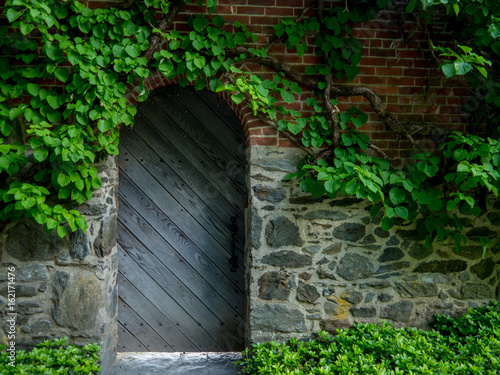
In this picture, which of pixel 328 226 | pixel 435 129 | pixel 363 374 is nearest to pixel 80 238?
pixel 328 226

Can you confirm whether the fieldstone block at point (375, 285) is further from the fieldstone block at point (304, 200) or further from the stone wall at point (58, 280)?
the stone wall at point (58, 280)

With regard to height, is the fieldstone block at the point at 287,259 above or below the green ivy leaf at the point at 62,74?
below

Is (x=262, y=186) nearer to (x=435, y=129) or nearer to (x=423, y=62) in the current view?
(x=435, y=129)

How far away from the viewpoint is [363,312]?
114 inches

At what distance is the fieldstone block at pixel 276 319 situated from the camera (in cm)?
284

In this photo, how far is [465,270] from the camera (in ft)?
9.82

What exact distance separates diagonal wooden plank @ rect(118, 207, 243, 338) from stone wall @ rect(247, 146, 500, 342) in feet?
1.53

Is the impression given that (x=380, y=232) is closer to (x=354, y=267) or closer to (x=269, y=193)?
(x=354, y=267)

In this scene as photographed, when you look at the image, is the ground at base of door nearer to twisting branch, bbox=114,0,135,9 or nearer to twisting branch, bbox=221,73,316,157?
twisting branch, bbox=221,73,316,157

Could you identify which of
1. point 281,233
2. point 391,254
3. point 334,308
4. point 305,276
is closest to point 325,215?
point 281,233

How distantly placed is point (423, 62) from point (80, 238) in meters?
2.86

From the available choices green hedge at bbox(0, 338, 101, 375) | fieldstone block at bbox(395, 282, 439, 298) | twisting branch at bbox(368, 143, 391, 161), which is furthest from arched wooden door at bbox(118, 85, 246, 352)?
fieldstone block at bbox(395, 282, 439, 298)

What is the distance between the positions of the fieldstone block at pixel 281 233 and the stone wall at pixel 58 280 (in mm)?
1198

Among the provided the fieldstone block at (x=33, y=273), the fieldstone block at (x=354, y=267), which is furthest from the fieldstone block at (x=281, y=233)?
the fieldstone block at (x=33, y=273)
